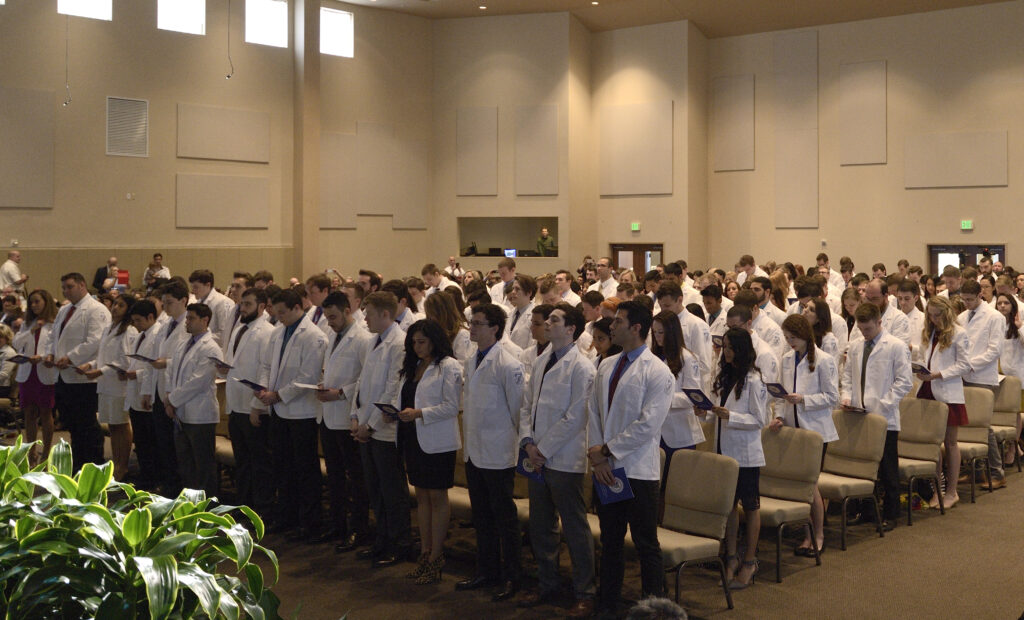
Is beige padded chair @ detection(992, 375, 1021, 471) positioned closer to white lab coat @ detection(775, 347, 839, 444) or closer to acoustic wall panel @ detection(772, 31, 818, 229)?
white lab coat @ detection(775, 347, 839, 444)

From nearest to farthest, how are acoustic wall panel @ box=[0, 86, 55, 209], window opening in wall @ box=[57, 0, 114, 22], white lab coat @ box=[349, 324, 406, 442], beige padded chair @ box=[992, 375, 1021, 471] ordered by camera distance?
white lab coat @ box=[349, 324, 406, 442], beige padded chair @ box=[992, 375, 1021, 471], acoustic wall panel @ box=[0, 86, 55, 209], window opening in wall @ box=[57, 0, 114, 22]

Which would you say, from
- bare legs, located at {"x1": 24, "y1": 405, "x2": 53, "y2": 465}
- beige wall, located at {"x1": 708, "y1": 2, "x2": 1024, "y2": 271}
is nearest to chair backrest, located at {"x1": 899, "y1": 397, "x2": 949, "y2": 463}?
bare legs, located at {"x1": 24, "y1": 405, "x2": 53, "y2": 465}

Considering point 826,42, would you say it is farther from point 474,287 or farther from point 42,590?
point 42,590

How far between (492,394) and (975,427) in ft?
14.5

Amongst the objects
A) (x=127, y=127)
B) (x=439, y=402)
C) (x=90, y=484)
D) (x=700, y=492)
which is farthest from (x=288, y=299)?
(x=127, y=127)

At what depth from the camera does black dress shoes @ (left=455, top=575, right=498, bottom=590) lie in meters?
5.63

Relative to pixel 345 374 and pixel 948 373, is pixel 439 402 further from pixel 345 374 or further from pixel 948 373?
pixel 948 373

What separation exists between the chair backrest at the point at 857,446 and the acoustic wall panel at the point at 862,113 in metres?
14.5

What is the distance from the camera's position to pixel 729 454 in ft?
18.2

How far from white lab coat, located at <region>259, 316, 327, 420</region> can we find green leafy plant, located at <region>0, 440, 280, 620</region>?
4.74m

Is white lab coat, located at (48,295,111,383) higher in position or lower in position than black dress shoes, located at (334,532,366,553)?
higher

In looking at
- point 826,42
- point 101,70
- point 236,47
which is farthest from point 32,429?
point 826,42

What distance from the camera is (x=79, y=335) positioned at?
8.69 metres

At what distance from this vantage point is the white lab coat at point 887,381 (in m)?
6.71
